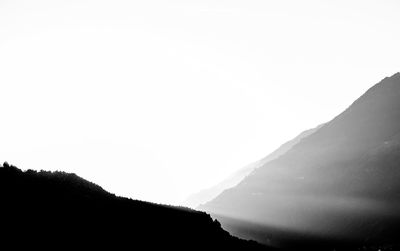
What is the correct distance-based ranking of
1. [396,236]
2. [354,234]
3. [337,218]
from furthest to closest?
1. [337,218]
2. [354,234]
3. [396,236]

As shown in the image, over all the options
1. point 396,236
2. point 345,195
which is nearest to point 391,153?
point 345,195

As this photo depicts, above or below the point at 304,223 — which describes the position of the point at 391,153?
above

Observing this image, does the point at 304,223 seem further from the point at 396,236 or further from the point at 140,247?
the point at 140,247

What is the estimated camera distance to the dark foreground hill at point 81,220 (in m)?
32.6

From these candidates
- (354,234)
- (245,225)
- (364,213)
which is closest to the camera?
(354,234)

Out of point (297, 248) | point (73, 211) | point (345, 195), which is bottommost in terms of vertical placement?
point (297, 248)

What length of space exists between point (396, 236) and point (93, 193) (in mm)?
124049

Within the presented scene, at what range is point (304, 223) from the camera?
189 meters

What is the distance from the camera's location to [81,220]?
38.3m

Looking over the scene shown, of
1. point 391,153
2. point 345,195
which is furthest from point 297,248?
point 391,153

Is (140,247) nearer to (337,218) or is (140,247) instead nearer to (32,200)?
(32,200)

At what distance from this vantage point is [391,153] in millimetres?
194875

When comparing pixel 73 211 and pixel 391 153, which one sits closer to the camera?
pixel 73 211

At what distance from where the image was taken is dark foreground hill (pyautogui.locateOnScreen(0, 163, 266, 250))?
32.6 metres
